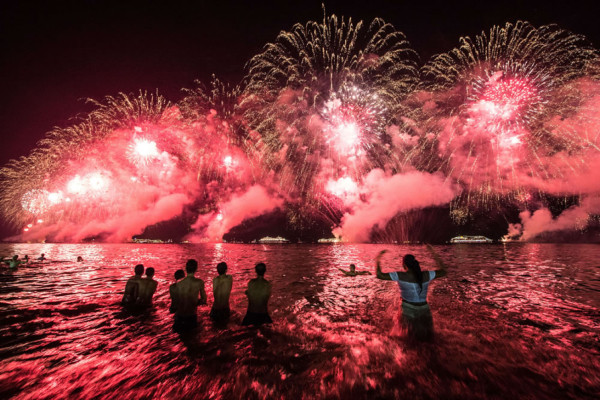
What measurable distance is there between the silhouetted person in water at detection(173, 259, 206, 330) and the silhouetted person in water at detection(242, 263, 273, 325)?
5.22 feet

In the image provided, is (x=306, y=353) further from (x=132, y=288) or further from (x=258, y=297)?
(x=132, y=288)

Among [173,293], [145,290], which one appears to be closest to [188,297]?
[173,293]

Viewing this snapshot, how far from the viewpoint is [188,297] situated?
7977 millimetres

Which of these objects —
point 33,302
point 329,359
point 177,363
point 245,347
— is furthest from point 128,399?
point 33,302

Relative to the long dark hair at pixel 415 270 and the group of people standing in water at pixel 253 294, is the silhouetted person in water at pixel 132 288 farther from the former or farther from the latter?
the long dark hair at pixel 415 270

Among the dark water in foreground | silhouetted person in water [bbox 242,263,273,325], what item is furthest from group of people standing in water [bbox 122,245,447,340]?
the dark water in foreground

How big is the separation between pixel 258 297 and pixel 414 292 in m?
4.78

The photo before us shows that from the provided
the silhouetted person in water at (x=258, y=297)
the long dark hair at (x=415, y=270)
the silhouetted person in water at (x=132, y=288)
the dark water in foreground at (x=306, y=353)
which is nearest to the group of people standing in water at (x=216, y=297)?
the silhouetted person in water at (x=258, y=297)

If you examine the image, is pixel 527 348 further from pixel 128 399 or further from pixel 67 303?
pixel 67 303

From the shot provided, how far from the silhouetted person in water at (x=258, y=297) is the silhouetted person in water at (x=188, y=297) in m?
1.59

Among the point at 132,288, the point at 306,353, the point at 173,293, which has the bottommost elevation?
the point at 306,353

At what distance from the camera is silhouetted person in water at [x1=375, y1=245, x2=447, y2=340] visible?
619 centimetres

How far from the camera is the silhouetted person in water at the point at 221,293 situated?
27.9 feet

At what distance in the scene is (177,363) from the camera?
641cm
